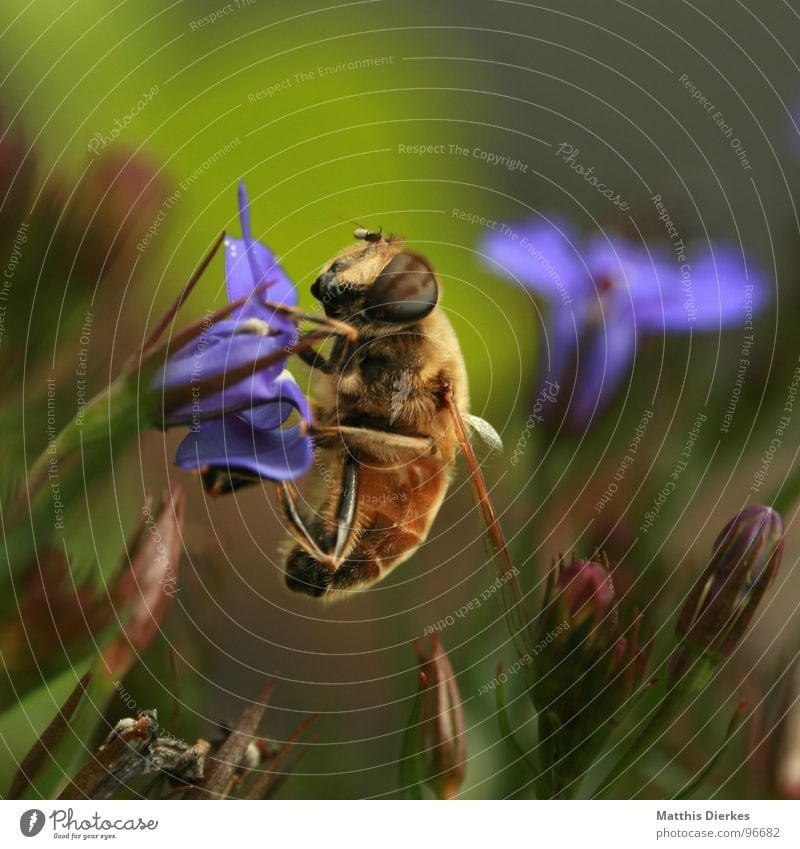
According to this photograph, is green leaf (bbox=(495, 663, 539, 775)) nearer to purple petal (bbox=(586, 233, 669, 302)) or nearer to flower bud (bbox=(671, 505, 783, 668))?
flower bud (bbox=(671, 505, 783, 668))

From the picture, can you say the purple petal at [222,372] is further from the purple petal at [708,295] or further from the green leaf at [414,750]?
the purple petal at [708,295]

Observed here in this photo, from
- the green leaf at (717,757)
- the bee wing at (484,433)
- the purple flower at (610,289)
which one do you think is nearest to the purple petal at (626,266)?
the purple flower at (610,289)

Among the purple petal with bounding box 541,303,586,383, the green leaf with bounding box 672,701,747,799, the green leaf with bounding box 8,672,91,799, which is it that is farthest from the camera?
A: the purple petal with bounding box 541,303,586,383

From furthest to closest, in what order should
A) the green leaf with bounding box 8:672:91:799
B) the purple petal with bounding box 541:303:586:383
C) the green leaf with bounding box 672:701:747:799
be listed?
the purple petal with bounding box 541:303:586:383
the green leaf with bounding box 672:701:747:799
the green leaf with bounding box 8:672:91:799

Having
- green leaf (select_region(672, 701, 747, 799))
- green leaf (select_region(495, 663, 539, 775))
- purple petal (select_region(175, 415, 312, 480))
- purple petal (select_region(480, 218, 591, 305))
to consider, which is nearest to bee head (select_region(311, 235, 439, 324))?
purple petal (select_region(175, 415, 312, 480))
